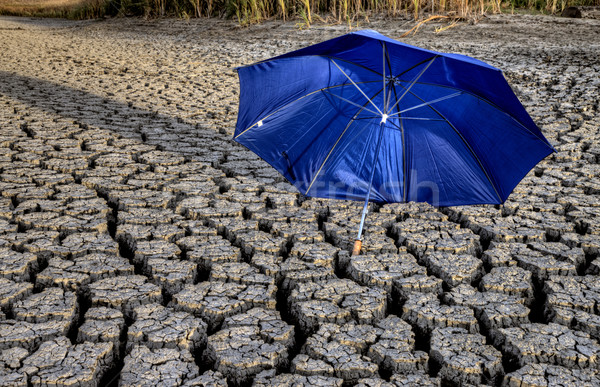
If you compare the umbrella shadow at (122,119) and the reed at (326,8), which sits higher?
the reed at (326,8)

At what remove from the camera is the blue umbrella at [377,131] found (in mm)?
2480

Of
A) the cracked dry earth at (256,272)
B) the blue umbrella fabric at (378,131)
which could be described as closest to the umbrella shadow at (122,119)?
the cracked dry earth at (256,272)

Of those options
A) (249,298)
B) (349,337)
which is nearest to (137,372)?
(249,298)

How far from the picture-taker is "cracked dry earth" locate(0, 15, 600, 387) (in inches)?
70.5

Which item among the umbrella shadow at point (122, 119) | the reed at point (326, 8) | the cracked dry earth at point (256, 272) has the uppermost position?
the reed at point (326, 8)

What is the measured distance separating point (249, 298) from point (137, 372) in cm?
54

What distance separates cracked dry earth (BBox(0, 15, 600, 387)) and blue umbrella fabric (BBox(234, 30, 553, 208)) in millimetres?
217

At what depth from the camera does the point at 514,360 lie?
186 centimetres

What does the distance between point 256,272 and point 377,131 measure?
95 cm

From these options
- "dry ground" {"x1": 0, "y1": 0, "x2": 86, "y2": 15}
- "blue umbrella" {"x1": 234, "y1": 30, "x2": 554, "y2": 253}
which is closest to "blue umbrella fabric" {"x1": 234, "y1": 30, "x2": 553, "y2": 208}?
"blue umbrella" {"x1": 234, "y1": 30, "x2": 554, "y2": 253}

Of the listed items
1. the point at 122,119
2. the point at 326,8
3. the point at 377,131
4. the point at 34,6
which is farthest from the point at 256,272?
the point at 34,6

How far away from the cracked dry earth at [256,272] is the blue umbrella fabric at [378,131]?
217 millimetres

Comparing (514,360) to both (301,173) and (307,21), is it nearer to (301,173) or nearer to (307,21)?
(301,173)

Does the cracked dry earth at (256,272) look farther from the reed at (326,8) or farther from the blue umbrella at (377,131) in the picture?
the reed at (326,8)
